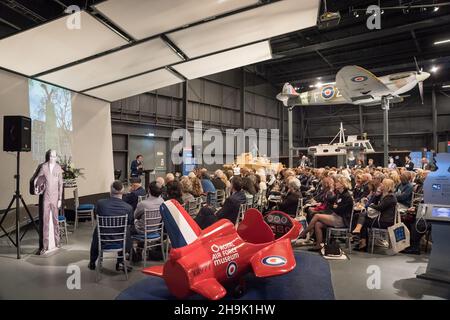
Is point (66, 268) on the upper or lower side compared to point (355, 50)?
lower

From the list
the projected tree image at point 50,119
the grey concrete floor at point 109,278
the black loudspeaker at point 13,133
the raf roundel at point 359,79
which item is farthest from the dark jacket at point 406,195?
the projected tree image at point 50,119

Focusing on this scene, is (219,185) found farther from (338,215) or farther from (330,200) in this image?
(338,215)

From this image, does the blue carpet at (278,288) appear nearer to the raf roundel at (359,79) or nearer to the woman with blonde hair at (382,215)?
the woman with blonde hair at (382,215)

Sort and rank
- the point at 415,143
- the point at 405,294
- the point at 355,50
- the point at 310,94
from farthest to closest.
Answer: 1. the point at 415,143
2. the point at 355,50
3. the point at 310,94
4. the point at 405,294

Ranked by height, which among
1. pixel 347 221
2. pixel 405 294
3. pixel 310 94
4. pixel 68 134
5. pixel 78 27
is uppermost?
pixel 310 94

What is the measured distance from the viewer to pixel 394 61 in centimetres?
1705

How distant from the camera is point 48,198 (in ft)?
15.2

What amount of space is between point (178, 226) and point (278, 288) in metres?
1.42

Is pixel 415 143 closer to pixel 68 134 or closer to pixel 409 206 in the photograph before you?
pixel 409 206

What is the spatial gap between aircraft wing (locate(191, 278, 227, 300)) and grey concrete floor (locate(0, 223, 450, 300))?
117 cm

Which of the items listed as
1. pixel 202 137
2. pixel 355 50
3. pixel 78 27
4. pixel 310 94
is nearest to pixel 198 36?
pixel 78 27

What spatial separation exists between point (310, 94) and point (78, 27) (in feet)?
39.5

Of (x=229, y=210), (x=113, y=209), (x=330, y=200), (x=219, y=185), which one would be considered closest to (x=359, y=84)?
(x=219, y=185)

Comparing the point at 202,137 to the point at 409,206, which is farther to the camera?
the point at 202,137
